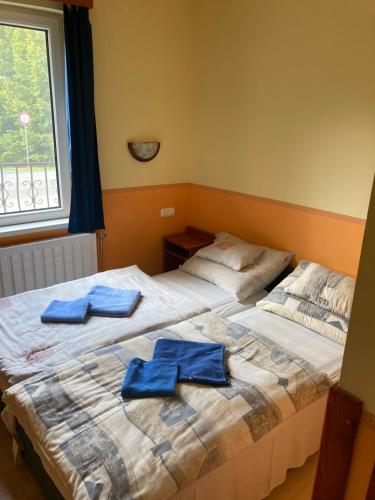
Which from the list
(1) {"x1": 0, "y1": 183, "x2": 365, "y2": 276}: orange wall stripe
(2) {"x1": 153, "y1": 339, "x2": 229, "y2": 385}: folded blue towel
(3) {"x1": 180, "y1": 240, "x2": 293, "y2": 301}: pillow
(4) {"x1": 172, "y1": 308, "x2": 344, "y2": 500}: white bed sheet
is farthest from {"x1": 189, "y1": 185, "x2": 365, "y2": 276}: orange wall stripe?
(2) {"x1": 153, "y1": 339, "x2": 229, "y2": 385}: folded blue towel

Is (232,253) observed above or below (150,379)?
above

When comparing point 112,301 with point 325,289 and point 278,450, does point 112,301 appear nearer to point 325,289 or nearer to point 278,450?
point 278,450

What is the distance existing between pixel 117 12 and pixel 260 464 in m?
3.16

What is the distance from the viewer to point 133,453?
1382 mm

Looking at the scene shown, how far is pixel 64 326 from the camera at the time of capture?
7.15 feet

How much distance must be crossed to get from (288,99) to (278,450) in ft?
7.60

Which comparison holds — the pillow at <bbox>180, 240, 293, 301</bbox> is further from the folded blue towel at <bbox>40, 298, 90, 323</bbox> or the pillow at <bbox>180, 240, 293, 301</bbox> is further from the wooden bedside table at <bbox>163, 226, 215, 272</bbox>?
the folded blue towel at <bbox>40, 298, 90, 323</bbox>

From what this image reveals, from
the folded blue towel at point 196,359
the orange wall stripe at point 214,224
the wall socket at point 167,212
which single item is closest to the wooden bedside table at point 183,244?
the orange wall stripe at point 214,224

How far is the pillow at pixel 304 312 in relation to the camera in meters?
2.29

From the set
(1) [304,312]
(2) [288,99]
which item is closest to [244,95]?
(2) [288,99]

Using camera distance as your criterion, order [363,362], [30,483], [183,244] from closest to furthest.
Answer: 1. [363,362]
2. [30,483]
3. [183,244]

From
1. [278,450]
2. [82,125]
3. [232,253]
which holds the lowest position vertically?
[278,450]

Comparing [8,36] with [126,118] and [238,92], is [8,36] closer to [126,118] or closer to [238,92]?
[126,118]

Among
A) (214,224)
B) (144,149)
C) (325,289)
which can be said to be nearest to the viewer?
(325,289)
